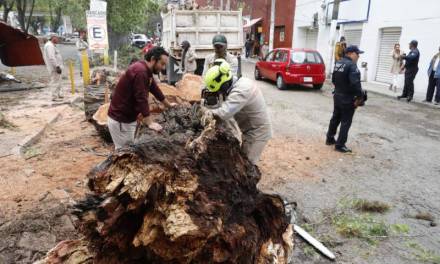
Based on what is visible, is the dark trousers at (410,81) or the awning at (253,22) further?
the awning at (253,22)

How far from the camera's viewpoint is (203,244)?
2000 mm

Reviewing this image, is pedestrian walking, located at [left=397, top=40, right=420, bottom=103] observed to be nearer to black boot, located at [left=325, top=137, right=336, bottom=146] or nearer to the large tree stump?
black boot, located at [left=325, top=137, right=336, bottom=146]

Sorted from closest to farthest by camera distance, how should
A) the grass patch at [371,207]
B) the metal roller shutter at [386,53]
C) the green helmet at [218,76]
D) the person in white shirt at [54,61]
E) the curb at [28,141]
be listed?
the green helmet at [218,76] → the grass patch at [371,207] → the curb at [28,141] → the person in white shirt at [54,61] → the metal roller shutter at [386,53]

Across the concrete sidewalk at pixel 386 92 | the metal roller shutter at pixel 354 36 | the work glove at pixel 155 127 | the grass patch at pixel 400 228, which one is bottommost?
the grass patch at pixel 400 228

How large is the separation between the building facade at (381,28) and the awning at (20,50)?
1243cm

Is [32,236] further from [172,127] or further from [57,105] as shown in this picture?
[57,105]

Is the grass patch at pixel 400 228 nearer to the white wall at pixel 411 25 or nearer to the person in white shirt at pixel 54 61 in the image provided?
the person in white shirt at pixel 54 61

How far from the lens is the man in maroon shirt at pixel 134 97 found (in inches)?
153

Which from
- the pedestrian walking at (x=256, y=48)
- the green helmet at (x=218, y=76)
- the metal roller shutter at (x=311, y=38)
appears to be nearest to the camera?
the green helmet at (x=218, y=76)

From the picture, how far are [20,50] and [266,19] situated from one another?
21.1 m

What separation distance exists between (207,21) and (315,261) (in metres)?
9.04

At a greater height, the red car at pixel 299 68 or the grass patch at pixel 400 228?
the red car at pixel 299 68

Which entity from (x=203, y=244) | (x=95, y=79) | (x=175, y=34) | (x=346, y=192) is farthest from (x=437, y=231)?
(x=175, y=34)

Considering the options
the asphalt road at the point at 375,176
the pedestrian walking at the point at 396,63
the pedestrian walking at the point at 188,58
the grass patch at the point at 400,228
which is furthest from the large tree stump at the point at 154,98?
the pedestrian walking at the point at 396,63
